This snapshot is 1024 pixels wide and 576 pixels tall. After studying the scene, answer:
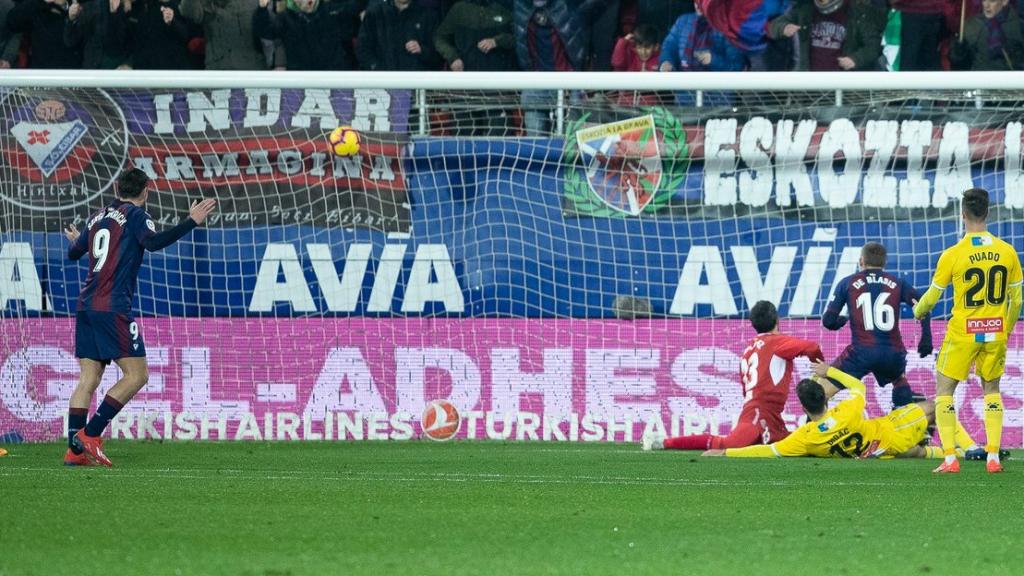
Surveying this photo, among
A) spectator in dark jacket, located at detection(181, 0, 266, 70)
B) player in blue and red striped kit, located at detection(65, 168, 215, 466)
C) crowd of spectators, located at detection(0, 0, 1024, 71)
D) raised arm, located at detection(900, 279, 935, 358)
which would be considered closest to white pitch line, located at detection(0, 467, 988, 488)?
player in blue and red striped kit, located at detection(65, 168, 215, 466)

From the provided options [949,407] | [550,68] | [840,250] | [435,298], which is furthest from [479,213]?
[949,407]

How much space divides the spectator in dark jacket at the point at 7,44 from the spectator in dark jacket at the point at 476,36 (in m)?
4.05

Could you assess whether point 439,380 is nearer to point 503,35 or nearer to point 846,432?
point 503,35

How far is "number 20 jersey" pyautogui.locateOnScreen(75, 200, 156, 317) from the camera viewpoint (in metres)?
9.81

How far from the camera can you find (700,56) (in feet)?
A: 47.1

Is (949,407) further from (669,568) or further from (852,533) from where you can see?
(669,568)

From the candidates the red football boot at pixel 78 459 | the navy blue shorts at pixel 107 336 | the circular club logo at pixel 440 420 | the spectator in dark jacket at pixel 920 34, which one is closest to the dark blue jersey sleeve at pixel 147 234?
the navy blue shorts at pixel 107 336

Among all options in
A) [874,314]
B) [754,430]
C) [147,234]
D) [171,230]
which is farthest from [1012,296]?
[147,234]

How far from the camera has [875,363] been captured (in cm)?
1178

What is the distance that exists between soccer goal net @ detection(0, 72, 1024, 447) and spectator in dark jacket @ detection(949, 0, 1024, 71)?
30.2 inches

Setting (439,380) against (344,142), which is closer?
(439,380)

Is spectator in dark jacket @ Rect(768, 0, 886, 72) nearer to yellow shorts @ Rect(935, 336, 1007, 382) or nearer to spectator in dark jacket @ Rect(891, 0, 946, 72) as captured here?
spectator in dark jacket @ Rect(891, 0, 946, 72)

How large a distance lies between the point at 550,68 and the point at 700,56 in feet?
4.54

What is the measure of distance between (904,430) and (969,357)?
164 cm
